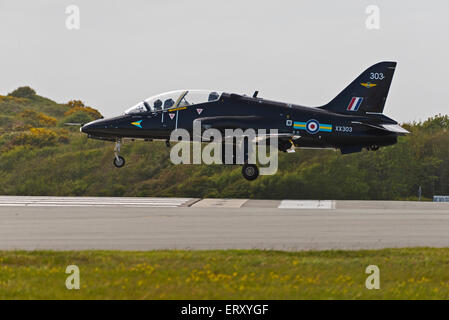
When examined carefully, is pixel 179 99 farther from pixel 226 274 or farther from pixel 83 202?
pixel 226 274

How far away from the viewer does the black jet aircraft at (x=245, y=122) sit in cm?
2409

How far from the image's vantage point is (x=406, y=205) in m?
23.8

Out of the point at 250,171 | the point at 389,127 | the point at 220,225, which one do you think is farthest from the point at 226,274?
the point at 389,127

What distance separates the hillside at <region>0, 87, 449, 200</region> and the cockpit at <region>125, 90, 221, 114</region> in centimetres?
880

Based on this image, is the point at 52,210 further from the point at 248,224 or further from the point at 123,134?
the point at 248,224

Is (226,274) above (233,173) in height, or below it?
below

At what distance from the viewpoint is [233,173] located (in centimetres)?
3359

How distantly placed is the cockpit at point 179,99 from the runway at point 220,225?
11.2 ft

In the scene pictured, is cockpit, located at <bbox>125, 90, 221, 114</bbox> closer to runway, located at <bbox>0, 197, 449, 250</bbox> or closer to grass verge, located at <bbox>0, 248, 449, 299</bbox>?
runway, located at <bbox>0, 197, 449, 250</bbox>

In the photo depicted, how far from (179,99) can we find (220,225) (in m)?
7.68

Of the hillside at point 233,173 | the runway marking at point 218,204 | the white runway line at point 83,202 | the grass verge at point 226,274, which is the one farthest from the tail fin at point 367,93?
the grass verge at point 226,274

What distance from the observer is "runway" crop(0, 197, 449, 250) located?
14742 mm

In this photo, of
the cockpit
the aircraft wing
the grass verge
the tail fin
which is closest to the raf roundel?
the aircraft wing

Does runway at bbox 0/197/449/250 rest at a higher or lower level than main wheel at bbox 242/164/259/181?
lower
